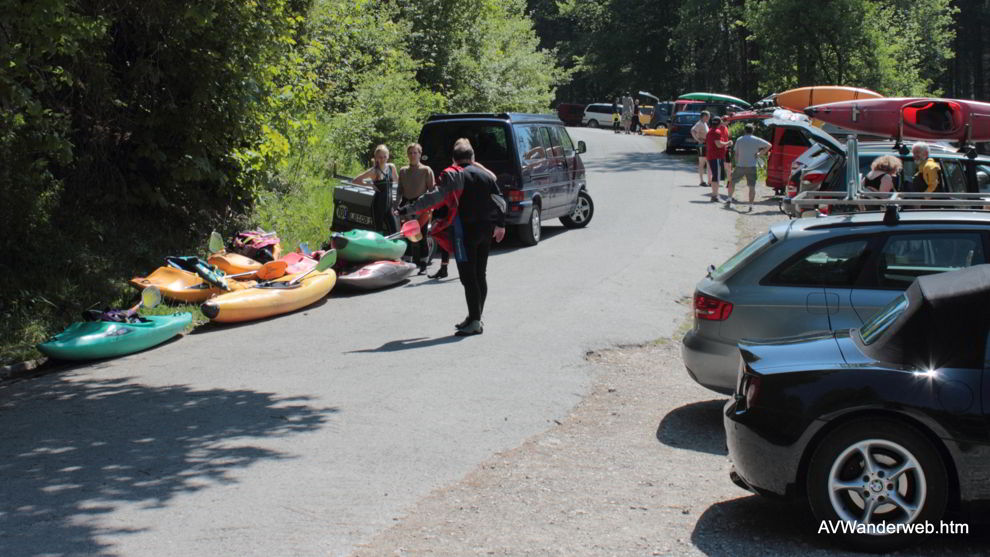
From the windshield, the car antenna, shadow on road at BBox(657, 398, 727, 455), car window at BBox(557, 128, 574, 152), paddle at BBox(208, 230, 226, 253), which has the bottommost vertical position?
shadow on road at BBox(657, 398, 727, 455)

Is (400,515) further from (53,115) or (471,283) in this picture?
(53,115)

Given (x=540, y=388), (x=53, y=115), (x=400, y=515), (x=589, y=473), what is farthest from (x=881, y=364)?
(x=53, y=115)

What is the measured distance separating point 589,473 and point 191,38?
353 inches

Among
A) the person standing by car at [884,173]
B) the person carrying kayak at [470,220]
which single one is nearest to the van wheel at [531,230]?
the person carrying kayak at [470,220]

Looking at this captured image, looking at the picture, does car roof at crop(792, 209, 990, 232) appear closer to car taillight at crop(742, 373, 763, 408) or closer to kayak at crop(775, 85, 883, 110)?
car taillight at crop(742, 373, 763, 408)

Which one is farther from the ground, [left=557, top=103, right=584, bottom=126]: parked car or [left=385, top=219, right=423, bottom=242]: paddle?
[left=557, top=103, right=584, bottom=126]: parked car

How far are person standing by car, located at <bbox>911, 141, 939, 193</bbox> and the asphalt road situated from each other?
10.0ft

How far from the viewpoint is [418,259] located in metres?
14.9

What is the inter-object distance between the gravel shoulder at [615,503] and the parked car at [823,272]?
74 cm

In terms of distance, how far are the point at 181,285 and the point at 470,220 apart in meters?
3.90

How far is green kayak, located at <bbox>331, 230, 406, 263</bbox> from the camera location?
13.7 m

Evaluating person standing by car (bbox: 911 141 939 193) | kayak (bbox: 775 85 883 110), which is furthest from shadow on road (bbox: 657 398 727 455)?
kayak (bbox: 775 85 883 110)

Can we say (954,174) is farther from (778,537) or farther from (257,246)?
(778,537)

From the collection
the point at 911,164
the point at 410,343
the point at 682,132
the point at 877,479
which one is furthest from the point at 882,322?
the point at 682,132
